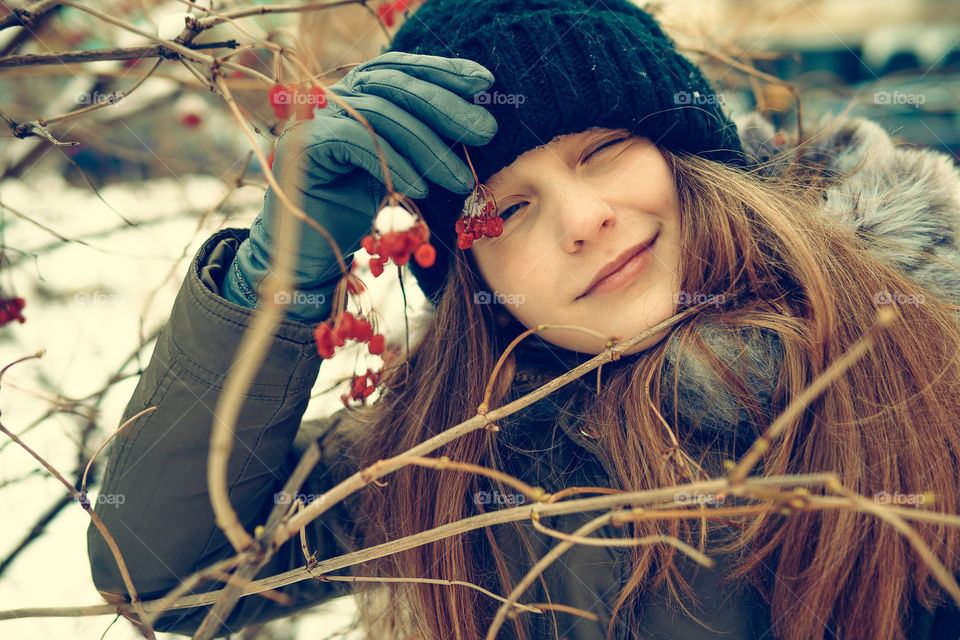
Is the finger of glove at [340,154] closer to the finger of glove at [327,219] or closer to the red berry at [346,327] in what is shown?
the finger of glove at [327,219]

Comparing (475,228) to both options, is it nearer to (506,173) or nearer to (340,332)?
(506,173)

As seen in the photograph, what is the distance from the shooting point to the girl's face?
1.16 metres

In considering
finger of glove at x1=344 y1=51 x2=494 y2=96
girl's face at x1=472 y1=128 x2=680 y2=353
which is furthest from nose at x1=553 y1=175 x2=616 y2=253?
finger of glove at x1=344 y1=51 x2=494 y2=96

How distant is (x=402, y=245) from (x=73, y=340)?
1690 millimetres

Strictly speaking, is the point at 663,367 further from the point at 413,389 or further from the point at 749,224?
the point at 413,389

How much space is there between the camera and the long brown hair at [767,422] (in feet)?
3.36

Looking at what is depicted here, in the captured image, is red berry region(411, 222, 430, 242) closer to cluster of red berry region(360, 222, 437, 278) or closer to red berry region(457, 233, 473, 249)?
cluster of red berry region(360, 222, 437, 278)

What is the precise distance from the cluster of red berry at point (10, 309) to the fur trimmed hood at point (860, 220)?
3.89 feet

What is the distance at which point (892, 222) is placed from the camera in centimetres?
129

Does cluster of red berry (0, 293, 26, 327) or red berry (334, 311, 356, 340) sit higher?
cluster of red berry (0, 293, 26, 327)

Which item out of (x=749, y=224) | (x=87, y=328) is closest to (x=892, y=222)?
(x=749, y=224)

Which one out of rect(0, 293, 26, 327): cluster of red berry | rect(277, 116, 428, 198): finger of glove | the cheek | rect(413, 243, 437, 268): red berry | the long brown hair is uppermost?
rect(277, 116, 428, 198): finger of glove

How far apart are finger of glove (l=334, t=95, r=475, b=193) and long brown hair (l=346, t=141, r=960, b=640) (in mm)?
328

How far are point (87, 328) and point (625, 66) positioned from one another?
1.80 meters
